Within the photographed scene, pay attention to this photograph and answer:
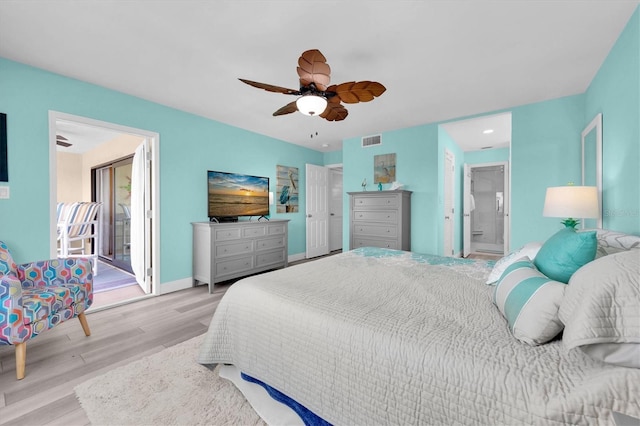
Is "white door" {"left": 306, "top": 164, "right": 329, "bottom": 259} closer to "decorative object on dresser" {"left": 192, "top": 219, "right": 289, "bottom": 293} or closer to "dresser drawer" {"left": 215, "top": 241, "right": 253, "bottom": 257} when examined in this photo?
"decorative object on dresser" {"left": 192, "top": 219, "right": 289, "bottom": 293}

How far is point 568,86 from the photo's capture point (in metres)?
3.03

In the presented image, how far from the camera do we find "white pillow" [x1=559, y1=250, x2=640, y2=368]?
754mm

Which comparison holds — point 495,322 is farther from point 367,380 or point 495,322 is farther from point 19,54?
point 19,54

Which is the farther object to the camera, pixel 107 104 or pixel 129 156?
pixel 129 156

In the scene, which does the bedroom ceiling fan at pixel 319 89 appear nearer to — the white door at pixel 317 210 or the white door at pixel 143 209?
the white door at pixel 143 209

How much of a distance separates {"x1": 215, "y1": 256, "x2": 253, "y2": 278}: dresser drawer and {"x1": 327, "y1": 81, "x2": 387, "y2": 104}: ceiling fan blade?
2778mm

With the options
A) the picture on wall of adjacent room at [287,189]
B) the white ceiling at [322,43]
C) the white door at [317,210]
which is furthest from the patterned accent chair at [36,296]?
the white door at [317,210]

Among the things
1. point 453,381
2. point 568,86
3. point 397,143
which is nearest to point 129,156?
point 397,143

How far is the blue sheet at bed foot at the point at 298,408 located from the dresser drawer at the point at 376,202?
3.34 metres

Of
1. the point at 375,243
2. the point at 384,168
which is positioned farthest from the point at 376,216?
the point at 384,168

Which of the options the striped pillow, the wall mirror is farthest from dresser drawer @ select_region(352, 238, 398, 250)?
the striped pillow

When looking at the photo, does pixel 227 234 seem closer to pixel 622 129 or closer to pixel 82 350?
pixel 82 350

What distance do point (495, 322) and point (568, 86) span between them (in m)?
3.38

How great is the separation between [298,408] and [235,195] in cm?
349
